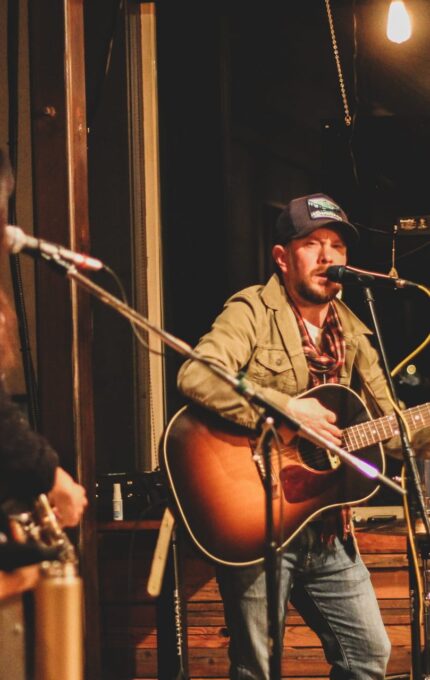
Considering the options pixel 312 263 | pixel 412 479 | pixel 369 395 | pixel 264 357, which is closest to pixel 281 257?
pixel 312 263

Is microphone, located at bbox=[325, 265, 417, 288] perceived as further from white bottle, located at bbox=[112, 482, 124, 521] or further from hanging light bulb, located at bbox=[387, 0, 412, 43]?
hanging light bulb, located at bbox=[387, 0, 412, 43]

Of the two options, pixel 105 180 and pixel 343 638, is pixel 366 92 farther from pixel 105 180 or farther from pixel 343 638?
pixel 343 638

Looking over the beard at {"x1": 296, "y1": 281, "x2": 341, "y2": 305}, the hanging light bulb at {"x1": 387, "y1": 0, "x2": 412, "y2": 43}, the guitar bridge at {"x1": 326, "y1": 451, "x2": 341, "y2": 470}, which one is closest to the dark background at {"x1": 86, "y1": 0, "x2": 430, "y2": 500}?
the hanging light bulb at {"x1": 387, "y1": 0, "x2": 412, "y2": 43}

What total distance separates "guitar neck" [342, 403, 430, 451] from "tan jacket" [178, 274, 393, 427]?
5.5 inches

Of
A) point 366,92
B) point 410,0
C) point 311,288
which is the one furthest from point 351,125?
point 311,288

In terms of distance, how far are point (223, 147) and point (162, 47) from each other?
699 millimetres

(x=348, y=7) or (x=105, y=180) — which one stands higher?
(x=348, y=7)

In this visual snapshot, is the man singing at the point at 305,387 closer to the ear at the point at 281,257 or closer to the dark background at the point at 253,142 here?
the ear at the point at 281,257

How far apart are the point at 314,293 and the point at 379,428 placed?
570 mm

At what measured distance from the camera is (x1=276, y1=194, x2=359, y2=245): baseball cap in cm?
369

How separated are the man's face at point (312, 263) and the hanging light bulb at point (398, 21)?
6.45 ft

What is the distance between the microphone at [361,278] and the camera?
3260 millimetres

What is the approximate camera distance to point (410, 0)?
559cm

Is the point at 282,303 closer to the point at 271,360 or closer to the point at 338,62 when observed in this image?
the point at 271,360
